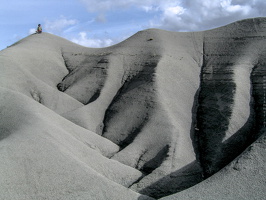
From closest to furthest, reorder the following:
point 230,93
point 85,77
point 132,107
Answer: point 230,93, point 132,107, point 85,77

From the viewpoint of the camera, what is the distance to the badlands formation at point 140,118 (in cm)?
1042

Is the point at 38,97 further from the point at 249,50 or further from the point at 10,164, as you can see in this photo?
the point at 249,50

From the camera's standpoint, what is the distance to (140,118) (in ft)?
53.7

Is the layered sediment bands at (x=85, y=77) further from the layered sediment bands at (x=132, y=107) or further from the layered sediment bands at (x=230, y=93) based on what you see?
the layered sediment bands at (x=230, y=93)

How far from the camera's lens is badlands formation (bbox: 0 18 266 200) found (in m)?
10.4

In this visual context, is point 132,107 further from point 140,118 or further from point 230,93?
point 230,93

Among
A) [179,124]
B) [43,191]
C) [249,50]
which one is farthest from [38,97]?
[249,50]

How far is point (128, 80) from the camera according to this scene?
19812 millimetres

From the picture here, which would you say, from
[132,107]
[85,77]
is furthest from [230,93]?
[85,77]

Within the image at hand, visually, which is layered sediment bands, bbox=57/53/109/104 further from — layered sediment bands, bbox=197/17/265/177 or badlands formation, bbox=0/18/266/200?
layered sediment bands, bbox=197/17/265/177

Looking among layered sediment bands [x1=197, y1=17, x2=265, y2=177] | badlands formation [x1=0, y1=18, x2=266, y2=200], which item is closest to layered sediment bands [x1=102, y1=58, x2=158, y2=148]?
badlands formation [x1=0, y1=18, x2=266, y2=200]

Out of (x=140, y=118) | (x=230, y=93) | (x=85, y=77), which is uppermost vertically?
(x=85, y=77)

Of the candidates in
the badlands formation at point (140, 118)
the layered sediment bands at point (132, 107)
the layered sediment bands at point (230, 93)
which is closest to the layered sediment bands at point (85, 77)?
the badlands formation at point (140, 118)

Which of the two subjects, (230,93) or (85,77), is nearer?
(230,93)
